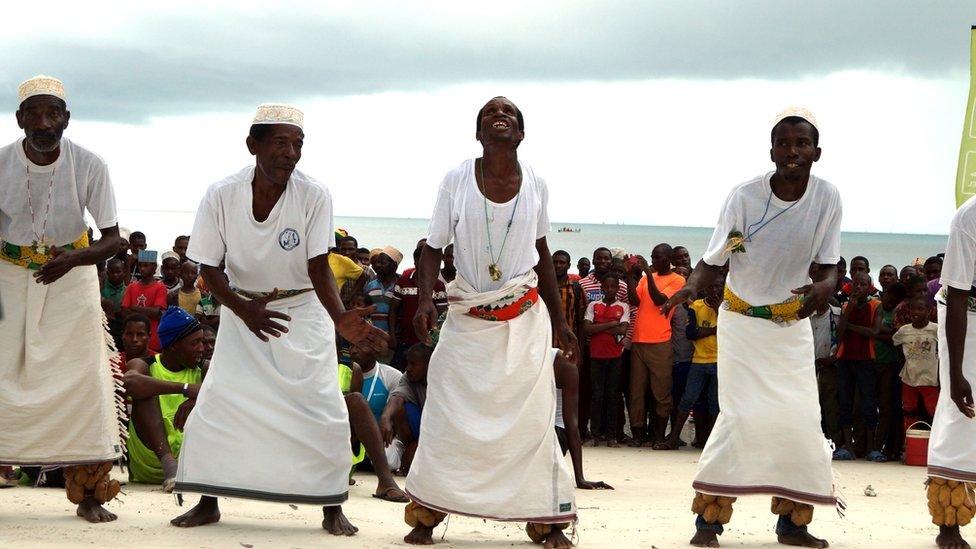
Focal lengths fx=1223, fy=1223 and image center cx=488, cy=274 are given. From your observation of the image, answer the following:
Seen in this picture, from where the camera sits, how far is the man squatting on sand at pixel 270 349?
275 inches

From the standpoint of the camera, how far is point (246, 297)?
23.4 ft

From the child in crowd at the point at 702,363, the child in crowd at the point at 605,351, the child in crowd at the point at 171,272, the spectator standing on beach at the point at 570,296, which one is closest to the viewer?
the spectator standing on beach at the point at 570,296

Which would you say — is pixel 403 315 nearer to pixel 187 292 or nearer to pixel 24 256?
pixel 187 292

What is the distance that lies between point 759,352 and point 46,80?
14.5 feet

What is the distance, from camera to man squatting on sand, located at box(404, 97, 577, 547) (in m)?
6.89

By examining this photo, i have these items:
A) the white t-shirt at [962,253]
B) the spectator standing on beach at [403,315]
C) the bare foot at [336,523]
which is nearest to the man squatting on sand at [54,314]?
the bare foot at [336,523]

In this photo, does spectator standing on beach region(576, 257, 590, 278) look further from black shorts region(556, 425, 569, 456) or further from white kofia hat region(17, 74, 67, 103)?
white kofia hat region(17, 74, 67, 103)

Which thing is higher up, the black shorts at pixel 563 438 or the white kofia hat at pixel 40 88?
the white kofia hat at pixel 40 88

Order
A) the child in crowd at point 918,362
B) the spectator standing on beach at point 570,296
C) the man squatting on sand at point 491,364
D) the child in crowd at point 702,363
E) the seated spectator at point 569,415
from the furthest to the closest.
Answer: the child in crowd at point 702,363 < the spectator standing on beach at point 570,296 < the child in crowd at point 918,362 < the seated spectator at point 569,415 < the man squatting on sand at point 491,364

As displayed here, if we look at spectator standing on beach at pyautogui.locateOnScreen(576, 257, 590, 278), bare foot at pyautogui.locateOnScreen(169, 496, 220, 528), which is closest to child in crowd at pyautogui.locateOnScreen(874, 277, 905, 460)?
spectator standing on beach at pyautogui.locateOnScreen(576, 257, 590, 278)

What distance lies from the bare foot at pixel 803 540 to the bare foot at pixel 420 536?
213cm

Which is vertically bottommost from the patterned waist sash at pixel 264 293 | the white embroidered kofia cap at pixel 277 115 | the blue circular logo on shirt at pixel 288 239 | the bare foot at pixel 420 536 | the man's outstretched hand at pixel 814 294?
the bare foot at pixel 420 536

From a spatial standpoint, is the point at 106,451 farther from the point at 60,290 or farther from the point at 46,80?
the point at 46,80

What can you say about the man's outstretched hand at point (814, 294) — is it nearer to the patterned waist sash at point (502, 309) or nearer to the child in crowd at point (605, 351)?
the patterned waist sash at point (502, 309)
